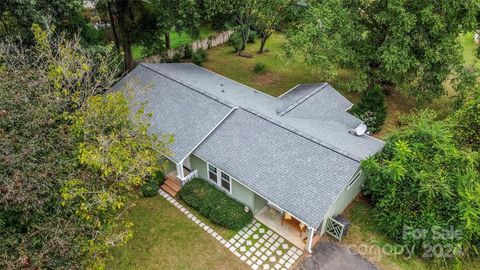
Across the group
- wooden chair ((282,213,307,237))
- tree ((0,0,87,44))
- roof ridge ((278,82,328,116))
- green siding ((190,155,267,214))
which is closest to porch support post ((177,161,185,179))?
green siding ((190,155,267,214))

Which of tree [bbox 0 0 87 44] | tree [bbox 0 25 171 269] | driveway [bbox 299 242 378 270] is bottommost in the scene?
driveway [bbox 299 242 378 270]

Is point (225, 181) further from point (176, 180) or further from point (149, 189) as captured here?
point (149, 189)

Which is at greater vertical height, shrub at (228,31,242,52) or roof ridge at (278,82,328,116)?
roof ridge at (278,82,328,116)

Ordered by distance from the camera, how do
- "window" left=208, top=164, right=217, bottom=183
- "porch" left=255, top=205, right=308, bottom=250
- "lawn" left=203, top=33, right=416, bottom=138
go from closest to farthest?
"porch" left=255, top=205, right=308, bottom=250 → "window" left=208, top=164, right=217, bottom=183 → "lawn" left=203, top=33, right=416, bottom=138

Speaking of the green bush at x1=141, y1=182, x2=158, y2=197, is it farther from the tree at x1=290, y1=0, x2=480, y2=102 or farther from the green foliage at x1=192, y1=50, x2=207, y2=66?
the green foliage at x1=192, y1=50, x2=207, y2=66

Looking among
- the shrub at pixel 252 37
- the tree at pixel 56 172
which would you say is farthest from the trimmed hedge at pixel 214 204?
the shrub at pixel 252 37

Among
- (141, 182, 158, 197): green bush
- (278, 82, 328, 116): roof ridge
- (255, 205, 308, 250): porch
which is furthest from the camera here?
(278, 82, 328, 116): roof ridge

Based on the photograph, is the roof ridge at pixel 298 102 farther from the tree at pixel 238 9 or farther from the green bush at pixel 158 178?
the tree at pixel 238 9

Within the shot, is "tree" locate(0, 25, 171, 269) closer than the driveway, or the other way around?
"tree" locate(0, 25, 171, 269)
